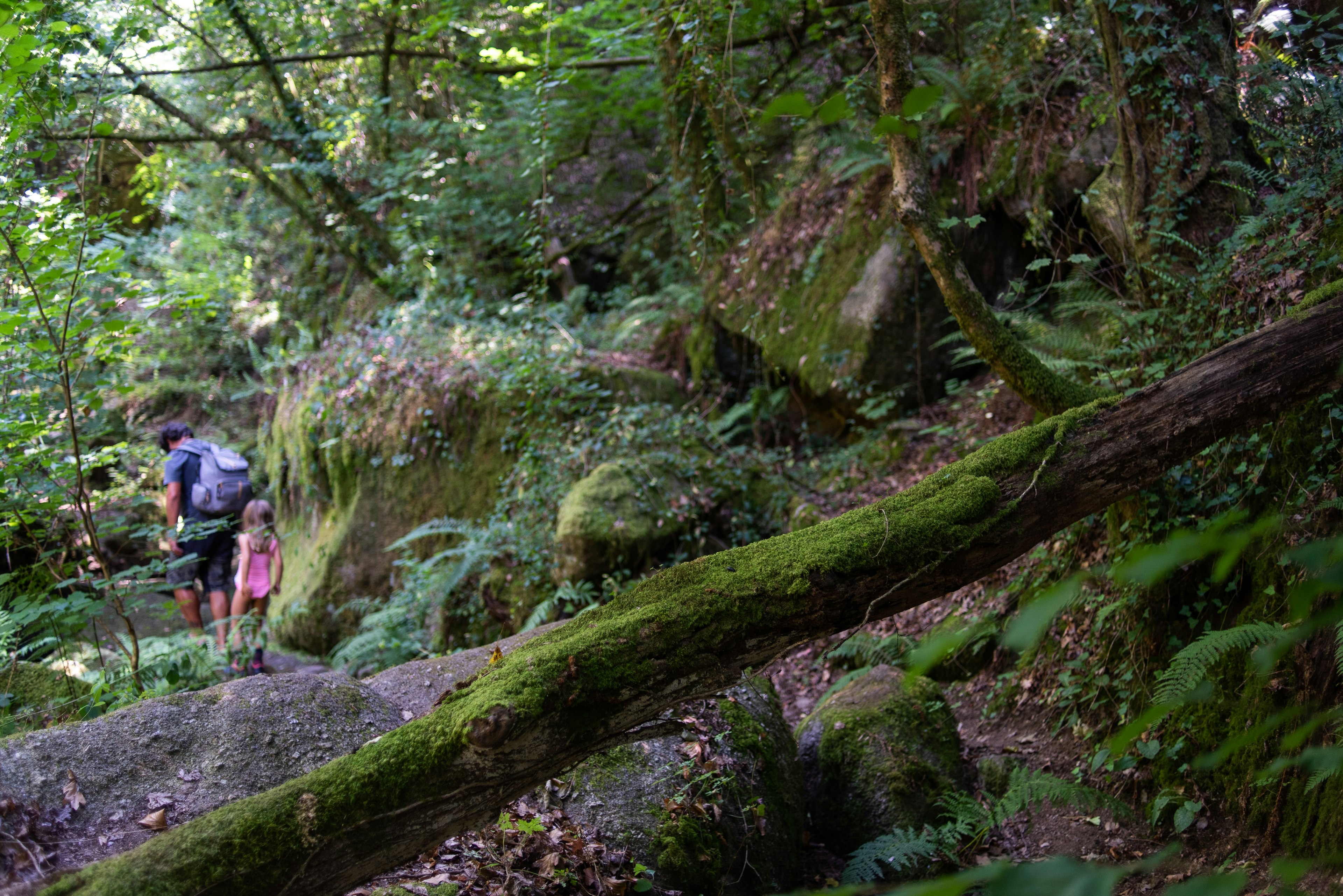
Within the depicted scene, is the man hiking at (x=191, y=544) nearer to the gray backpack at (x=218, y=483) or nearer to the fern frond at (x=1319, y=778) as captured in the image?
the gray backpack at (x=218, y=483)

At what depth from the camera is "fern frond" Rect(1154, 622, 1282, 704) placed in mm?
3158

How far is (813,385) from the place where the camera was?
866 cm

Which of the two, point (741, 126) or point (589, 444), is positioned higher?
point (741, 126)

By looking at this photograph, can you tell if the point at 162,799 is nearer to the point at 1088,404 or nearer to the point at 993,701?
the point at 1088,404

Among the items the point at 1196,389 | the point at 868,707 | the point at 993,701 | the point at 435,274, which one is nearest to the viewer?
the point at 1196,389

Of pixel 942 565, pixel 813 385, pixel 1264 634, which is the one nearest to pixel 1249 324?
pixel 1264 634

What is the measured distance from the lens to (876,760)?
463cm

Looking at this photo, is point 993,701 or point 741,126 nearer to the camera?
point 993,701

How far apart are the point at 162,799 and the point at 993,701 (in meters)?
4.69

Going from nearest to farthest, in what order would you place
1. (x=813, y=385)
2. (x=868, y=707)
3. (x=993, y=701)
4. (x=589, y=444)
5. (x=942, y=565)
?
1. (x=942, y=565)
2. (x=868, y=707)
3. (x=993, y=701)
4. (x=589, y=444)
5. (x=813, y=385)

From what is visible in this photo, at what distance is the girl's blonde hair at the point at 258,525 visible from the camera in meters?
7.41

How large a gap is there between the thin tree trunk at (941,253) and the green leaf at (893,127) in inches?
138

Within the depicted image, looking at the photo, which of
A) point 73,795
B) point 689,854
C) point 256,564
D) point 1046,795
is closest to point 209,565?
point 256,564

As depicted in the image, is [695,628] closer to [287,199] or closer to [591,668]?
[591,668]
